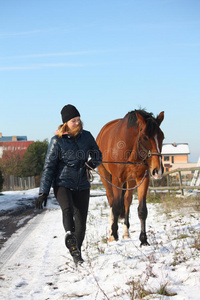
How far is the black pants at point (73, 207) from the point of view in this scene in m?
4.92

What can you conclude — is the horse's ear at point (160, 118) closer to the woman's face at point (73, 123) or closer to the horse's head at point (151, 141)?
the horse's head at point (151, 141)

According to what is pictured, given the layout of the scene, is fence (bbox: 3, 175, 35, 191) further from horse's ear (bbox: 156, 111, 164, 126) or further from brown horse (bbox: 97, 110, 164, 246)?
horse's ear (bbox: 156, 111, 164, 126)

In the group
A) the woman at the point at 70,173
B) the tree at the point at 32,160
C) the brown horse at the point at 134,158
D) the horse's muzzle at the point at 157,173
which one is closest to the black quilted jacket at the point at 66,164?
the woman at the point at 70,173

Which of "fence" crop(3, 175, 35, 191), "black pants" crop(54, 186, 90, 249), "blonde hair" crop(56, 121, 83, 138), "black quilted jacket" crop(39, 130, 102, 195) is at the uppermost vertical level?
"blonde hair" crop(56, 121, 83, 138)

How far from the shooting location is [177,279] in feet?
12.6

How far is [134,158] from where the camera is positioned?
263 inches

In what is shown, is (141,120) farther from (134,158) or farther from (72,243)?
(72,243)

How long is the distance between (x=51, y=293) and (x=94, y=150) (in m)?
2.11

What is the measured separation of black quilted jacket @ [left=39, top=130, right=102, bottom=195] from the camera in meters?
4.96

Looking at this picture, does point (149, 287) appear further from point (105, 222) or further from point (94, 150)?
point (105, 222)

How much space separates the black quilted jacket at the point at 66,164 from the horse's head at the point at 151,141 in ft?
4.25

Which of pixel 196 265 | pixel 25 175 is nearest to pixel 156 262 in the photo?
pixel 196 265

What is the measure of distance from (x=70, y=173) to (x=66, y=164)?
13 cm

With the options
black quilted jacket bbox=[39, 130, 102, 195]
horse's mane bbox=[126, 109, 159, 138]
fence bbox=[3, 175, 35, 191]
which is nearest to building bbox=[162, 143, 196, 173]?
fence bbox=[3, 175, 35, 191]
